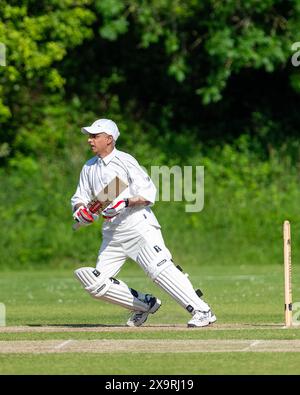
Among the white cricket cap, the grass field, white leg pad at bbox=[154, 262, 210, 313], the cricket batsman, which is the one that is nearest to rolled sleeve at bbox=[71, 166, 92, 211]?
the cricket batsman

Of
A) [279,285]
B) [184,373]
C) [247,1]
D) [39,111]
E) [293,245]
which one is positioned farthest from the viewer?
[39,111]

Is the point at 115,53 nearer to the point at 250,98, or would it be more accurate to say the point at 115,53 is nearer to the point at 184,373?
the point at 250,98

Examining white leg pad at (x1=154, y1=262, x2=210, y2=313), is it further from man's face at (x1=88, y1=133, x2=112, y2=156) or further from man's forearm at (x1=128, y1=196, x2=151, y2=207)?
man's face at (x1=88, y1=133, x2=112, y2=156)

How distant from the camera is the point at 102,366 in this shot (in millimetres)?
11172

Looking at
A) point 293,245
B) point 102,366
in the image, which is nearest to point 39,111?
point 293,245

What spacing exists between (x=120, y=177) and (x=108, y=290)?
3.84 ft

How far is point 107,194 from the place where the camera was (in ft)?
46.3

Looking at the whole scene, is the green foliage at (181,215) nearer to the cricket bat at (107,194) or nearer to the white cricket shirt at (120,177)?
the white cricket shirt at (120,177)

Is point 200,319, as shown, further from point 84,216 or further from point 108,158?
point 108,158

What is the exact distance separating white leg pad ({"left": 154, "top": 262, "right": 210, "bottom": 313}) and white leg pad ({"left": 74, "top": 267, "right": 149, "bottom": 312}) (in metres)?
0.45

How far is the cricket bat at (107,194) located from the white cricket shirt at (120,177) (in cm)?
4

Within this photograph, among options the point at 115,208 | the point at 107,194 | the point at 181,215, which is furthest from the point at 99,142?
the point at 181,215

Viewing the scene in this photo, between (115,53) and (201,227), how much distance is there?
21.2ft

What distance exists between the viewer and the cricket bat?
14.0 m
